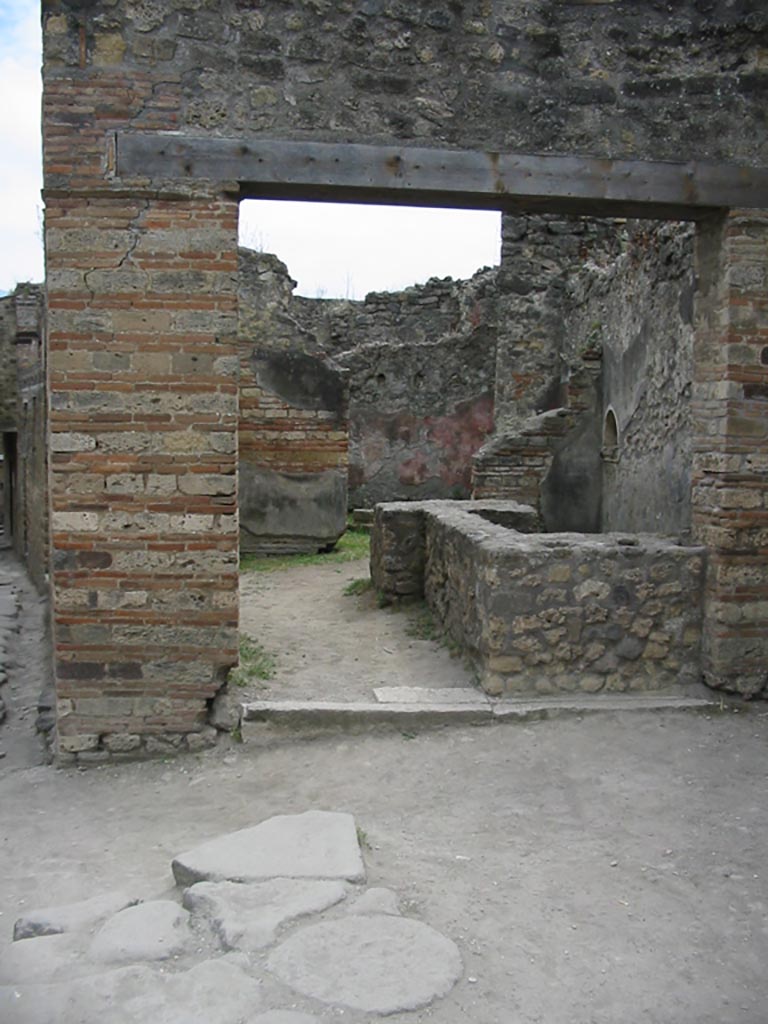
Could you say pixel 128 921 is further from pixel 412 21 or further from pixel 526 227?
pixel 526 227

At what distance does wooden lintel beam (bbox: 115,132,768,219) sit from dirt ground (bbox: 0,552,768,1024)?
114 inches

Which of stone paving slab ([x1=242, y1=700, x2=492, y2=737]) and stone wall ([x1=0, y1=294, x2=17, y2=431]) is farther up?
stone wall ([x1=0, y1=294, x2=17, y2=431])

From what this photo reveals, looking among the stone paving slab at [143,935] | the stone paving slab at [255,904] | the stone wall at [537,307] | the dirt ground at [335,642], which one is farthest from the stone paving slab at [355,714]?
the stone wall at [537,307]

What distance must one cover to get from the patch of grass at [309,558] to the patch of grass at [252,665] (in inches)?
157

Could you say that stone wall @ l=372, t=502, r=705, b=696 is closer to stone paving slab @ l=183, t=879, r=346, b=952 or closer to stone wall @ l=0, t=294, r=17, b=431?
stone paving slab @ l=183, t=879, r=346, b=952

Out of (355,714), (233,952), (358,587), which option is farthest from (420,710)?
(358,587)

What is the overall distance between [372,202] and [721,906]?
3.90 metres

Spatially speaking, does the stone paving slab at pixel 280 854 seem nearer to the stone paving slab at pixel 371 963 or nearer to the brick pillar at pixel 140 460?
the stone paving slab at pixel 371 963

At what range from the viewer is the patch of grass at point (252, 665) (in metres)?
5.68

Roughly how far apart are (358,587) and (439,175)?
4.84 m

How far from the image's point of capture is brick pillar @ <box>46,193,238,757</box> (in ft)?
16.0

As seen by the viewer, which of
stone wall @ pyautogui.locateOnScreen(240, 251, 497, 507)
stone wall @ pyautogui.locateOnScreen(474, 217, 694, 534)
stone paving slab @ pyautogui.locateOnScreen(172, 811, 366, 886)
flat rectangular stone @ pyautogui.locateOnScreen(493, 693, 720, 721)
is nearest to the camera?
stone paving slab @ pyautogui.locateOnScreen(172, 811, 366, 886)

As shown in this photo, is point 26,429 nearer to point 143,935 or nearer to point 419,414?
point 419,414

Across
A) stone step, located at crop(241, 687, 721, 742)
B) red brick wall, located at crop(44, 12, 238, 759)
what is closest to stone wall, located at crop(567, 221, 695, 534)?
stone step, located at crop(241, 687, 721, 742)
